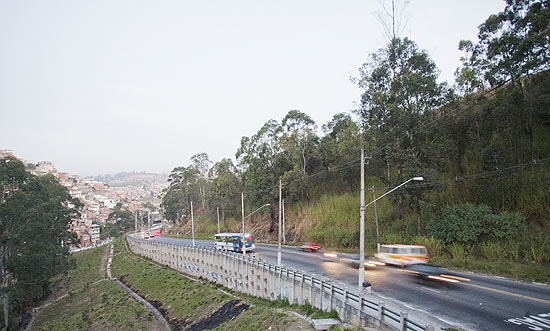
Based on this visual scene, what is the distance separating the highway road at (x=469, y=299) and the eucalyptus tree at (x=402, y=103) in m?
10.2

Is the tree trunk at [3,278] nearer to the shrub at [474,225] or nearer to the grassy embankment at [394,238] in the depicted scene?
the grassy embankment at [394,238]

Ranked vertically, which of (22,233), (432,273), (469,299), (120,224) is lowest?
(120,224)

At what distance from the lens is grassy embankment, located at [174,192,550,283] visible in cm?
2497

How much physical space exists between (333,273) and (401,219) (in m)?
13.0

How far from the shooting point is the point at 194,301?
3406cm

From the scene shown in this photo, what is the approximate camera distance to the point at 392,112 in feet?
113

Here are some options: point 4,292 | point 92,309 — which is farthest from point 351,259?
point 4,292

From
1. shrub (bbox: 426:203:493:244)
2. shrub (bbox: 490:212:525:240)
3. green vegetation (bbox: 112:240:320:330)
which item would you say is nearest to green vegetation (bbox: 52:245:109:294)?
green vegetation (bbox: 112:240:320:330)

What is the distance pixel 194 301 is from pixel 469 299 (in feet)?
78.4

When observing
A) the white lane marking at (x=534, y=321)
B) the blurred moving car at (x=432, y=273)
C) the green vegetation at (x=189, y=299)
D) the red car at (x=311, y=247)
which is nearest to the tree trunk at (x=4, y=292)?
the green vegetation at (x=189, y=299)

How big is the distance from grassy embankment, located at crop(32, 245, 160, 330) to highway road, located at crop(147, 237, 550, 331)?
19.0 m

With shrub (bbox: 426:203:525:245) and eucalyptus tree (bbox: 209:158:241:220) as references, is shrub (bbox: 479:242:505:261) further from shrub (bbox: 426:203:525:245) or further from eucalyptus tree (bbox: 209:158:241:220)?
eucalyptus tree (bbox: 209:158:241:220)

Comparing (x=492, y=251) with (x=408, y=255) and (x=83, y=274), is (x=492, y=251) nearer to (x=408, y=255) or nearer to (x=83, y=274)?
(x=408, y=255)

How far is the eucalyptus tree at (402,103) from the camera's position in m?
33.6
